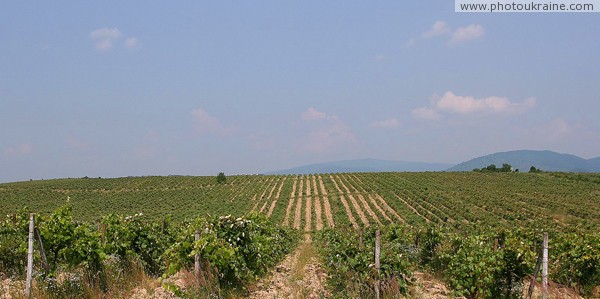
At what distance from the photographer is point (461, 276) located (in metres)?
8.26

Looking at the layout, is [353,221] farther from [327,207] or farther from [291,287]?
[291,287]

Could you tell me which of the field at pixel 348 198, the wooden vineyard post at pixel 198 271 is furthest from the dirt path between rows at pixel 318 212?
the wooden vineyard post at pixel 198 271

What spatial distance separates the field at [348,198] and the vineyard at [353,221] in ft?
0.64

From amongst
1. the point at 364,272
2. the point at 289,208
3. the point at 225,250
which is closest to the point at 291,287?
the point at 364,272

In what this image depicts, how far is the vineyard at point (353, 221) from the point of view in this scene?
26.5ft

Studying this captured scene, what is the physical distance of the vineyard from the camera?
8070mm

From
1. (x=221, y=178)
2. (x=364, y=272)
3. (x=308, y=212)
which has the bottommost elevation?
(x=308, y=212)

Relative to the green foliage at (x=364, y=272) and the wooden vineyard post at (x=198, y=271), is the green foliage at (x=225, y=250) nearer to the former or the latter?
the wooden vineyard post at (x=198, y=271)

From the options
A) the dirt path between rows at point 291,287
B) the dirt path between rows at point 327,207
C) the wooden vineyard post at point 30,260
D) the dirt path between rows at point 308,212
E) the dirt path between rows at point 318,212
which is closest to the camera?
the wooden vineyard post at point 30,260

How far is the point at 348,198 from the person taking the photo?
51531 millimetres

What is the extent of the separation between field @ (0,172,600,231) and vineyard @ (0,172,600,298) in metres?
0.19

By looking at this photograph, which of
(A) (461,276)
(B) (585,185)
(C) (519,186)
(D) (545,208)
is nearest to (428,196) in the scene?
(D) (545,208)

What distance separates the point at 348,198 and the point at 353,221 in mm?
13689

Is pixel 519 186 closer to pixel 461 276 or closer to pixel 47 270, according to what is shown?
pixel 461 276
